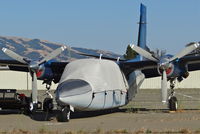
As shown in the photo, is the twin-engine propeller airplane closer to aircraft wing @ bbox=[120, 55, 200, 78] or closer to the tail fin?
aircraft wing @ bbox=[120, 55, 200, 78]

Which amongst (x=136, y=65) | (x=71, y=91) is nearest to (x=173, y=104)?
(x=136, y=65)

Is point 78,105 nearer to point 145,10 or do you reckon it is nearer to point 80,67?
point 80,67

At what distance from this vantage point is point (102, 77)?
22500 millimetres

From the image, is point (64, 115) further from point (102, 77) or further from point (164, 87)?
point (164, 87)

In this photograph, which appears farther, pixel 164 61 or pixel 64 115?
pixel 164 61

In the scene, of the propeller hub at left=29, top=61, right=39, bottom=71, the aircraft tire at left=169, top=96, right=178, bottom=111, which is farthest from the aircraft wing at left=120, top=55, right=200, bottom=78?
the propeller hub at left=29, top=61, right=39, bottom=71

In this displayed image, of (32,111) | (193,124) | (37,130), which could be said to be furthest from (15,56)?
(193,124)

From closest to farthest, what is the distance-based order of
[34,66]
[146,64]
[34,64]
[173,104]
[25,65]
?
[34,66], [34,64], [146,64], [173,104], [25,65]

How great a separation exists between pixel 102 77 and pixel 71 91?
220 cm

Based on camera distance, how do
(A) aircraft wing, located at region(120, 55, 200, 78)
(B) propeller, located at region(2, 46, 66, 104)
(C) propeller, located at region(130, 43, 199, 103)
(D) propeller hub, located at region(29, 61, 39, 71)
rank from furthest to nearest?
(A) aircraft wing, located at region(120, 55, 200, 78), (D) propeller hub, located at region(29, 61, 39, 71), (C) propeller, located at region(130, 43, 199, 103), (B) propeller, located at region(2, 46, 66, 104)

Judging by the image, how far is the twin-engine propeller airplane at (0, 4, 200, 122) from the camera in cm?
2105

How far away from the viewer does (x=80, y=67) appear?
878 inches

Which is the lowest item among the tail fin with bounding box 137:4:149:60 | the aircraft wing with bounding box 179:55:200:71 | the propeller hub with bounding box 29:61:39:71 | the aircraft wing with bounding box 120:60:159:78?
the propeller hub with bounding box 29:61:39:71

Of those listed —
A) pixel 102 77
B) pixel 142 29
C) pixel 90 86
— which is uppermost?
pixel 142 29
